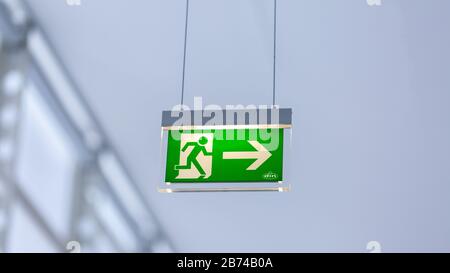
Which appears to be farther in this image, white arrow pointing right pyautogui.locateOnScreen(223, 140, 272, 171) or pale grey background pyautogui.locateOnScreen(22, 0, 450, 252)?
pale grey background pyautogui.locateOnScreen(22, 0, 450, 252)

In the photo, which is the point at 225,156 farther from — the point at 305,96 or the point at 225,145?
the point at 305,96

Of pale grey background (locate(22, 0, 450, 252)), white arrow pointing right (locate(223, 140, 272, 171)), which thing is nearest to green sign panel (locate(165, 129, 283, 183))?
white arrow pointing right (locate(223, 140, 272, 171))

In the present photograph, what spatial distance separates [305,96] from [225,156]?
201cm

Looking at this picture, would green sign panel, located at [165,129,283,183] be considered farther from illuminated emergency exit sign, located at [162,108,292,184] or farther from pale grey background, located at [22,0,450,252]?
pale grey background, located at [22,0,450,252]

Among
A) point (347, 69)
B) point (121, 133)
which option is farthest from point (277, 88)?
point (121, 133)

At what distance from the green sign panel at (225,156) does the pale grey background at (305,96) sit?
171 centimetres

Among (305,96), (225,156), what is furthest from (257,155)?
(305,96)

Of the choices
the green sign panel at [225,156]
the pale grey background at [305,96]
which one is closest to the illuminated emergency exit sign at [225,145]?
the green sign panel at [225,156]

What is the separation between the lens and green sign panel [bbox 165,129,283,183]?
6.41m

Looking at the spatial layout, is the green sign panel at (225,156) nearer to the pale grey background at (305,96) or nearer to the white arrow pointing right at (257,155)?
the white arrow pointing right at (257,155)

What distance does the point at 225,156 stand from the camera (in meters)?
6.51

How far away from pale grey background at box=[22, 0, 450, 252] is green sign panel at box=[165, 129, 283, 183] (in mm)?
1707
